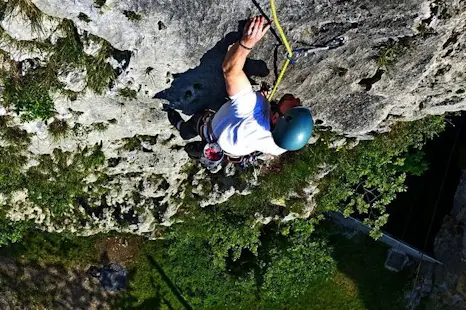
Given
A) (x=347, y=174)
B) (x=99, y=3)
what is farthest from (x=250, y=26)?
(x=347, y=174)

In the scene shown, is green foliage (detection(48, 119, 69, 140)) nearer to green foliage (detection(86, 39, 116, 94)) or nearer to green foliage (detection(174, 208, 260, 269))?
green foliage (detection(86, 39, 116, 94))

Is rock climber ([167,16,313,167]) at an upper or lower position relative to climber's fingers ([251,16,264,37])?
lower

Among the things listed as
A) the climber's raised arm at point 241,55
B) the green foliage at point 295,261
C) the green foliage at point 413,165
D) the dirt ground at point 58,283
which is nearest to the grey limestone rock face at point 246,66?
the climber's raised arm at point 241,55

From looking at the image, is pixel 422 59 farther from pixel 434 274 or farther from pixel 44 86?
pixel 434 274

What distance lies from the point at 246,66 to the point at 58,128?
97.6 inches

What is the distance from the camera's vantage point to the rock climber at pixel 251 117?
15.4 ft

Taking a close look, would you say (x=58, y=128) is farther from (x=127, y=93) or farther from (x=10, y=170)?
(x=10, y=170)

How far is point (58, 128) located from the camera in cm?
619

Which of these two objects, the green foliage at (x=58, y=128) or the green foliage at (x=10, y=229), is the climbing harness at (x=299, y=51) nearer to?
the green foliage at (x=58, y=128)

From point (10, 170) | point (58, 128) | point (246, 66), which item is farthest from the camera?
point (10, 170)

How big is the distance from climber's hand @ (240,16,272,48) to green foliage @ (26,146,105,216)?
2921 millimetres

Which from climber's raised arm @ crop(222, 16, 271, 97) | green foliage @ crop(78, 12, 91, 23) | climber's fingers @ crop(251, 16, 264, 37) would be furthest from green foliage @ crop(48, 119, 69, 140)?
climber's fingers @ crop(251, 16, 264, 37)

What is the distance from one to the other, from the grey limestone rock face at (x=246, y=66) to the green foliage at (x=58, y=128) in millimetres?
81

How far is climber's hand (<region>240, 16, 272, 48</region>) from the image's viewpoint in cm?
463
